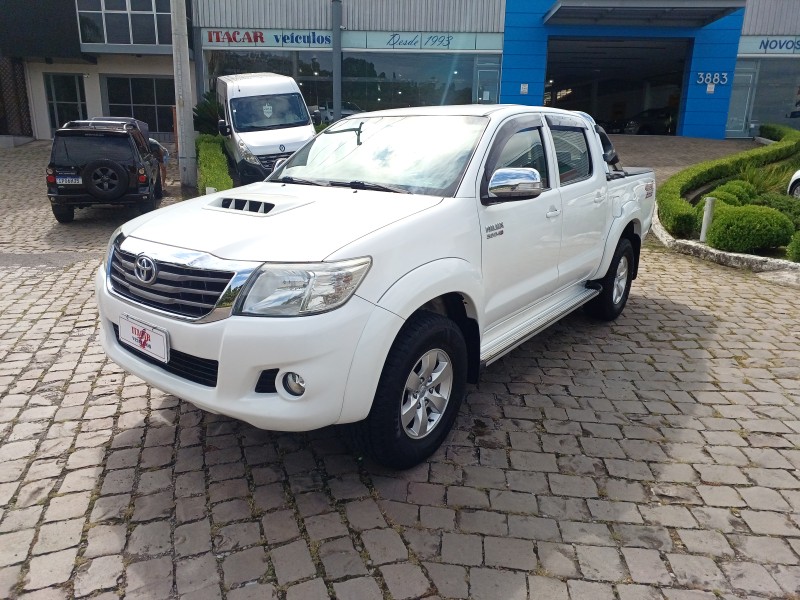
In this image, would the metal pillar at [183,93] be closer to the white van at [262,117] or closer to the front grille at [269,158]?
the white van at [262,117]

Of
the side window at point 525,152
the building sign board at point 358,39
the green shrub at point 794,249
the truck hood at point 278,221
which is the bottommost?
the green shrub at point 794,249

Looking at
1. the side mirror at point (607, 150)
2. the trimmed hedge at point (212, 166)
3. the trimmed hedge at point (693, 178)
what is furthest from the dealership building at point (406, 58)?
the side mirror at point (607, 150)

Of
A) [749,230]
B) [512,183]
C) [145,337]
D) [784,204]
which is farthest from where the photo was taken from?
[784,204]

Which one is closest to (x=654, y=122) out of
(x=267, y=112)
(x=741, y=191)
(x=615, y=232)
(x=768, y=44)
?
(x=768, y=44)

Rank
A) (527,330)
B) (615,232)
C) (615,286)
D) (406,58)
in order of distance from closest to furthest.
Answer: (527,330) < (615,232) < (615,286) < (406,58)

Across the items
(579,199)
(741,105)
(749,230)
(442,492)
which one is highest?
(741,105)

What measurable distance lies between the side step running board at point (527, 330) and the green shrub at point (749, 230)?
434 centimetres

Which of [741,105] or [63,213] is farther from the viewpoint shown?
[741,105]

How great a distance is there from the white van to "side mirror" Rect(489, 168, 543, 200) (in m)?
10.4

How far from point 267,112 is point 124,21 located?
1195cm

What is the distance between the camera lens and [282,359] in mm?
2691

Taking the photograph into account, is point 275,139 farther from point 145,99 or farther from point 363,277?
point 145,99

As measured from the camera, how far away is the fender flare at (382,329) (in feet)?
9.14

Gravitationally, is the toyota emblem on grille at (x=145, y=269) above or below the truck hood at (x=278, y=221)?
below
